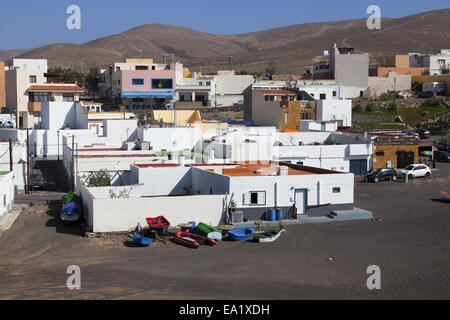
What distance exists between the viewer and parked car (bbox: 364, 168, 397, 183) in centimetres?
4275

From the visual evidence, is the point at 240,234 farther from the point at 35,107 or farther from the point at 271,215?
the point at 35,107

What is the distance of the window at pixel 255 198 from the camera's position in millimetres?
29547

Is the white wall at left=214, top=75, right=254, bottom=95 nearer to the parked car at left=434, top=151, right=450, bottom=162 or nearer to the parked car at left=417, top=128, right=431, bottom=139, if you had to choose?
the parked car at left=417, top=128, right=431, bottom=139

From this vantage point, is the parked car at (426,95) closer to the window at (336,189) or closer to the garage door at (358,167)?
the garage door at (358,167)

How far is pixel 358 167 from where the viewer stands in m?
46.0

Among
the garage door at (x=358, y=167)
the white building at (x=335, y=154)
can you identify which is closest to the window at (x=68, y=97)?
the white building at (x=335, y=154)

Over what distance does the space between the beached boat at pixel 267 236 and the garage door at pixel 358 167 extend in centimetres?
2025

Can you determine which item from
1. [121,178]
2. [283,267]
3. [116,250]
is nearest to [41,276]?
[116,250]

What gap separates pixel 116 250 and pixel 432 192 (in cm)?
2154

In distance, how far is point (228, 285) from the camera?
20188 millimetres

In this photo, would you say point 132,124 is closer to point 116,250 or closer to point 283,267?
point 116,250

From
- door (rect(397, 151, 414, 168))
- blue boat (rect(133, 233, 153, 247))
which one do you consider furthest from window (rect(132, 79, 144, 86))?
blue boat (rect(133, 233, 153, 247))

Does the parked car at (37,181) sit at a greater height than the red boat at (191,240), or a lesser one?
greater
